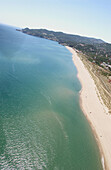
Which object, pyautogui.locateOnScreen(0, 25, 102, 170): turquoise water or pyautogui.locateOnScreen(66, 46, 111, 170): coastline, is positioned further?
pyautogui.locateOnScreen(66, 46, 111, 170): coastline

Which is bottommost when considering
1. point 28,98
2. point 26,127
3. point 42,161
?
point 42,161

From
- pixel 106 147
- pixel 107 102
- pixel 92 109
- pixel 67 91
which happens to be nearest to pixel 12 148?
pixel 106 147

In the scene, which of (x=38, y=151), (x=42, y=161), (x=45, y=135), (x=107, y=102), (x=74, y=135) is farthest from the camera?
(x=107, y=102)

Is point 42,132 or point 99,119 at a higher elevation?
point 99,119

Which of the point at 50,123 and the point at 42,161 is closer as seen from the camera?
the point at 42,161

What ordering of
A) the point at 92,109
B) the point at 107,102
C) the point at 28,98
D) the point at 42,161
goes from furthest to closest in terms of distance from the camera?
the point at 107,102
the point at 92,109
the point at 28,98
the point at 42,161

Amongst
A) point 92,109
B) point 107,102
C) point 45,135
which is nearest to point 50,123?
point 45,135

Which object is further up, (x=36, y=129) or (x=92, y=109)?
(x=92, y=109)

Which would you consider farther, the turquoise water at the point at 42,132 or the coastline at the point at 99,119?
the coastline at the point at 99,119

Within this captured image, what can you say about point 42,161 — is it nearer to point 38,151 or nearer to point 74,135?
point 38,151

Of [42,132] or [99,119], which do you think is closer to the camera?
[42,132]
